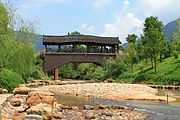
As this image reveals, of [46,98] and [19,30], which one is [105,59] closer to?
[19,30]

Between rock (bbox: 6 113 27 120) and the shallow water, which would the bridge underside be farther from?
rock (bbox: 6 113 27 120)

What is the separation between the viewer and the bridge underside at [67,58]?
32.7 meters

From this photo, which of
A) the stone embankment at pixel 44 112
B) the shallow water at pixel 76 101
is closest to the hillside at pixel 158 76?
the shallow water at pixel 76 101

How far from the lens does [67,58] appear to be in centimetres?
3309

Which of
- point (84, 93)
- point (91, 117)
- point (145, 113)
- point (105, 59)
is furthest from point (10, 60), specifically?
point (105, 59)

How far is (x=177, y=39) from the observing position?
98.9ft

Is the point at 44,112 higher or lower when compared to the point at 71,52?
lower

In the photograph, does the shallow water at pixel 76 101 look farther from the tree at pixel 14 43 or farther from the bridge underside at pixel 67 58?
the bridge underside at pixel 67 58

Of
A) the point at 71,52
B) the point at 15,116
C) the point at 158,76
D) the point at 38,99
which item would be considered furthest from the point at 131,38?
the point at 15,116

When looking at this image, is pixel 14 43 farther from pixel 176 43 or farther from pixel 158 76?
pixel 176 43

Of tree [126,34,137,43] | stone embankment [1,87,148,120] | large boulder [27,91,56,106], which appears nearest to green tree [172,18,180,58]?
tree [126,34,137,43]

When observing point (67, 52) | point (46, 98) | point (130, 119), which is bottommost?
point (130, 119)

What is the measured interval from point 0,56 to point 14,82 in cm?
191

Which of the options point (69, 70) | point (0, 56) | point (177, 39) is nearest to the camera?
point (0, 56)
